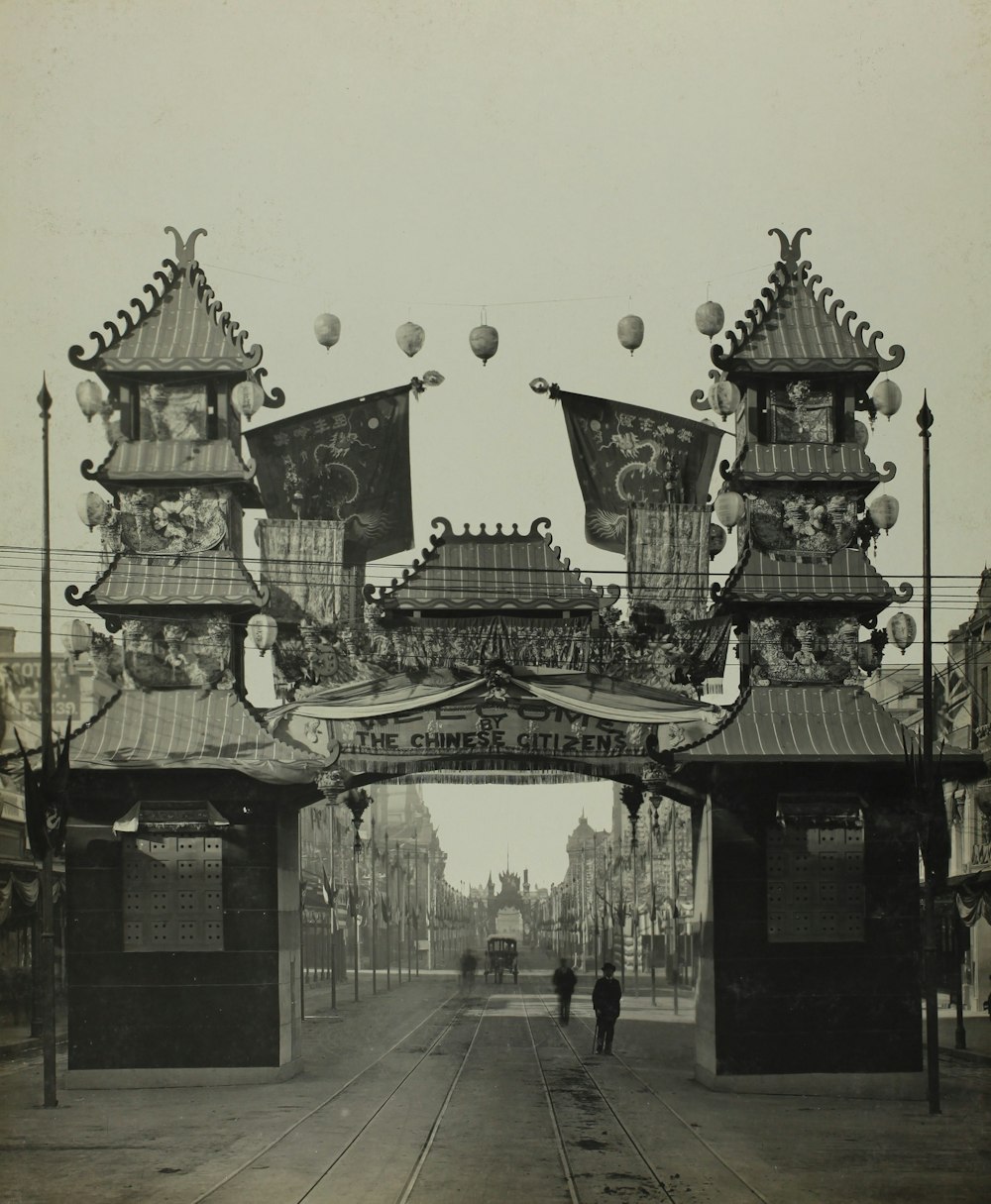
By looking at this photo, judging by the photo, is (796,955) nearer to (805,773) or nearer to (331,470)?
(805,773)

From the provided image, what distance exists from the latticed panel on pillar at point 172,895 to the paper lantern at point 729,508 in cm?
1016

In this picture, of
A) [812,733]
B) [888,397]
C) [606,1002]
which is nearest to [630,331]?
[888,397]

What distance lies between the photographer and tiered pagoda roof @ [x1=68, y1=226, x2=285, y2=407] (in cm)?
2555

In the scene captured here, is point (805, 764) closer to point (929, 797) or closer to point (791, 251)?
Result: point (929, 797)

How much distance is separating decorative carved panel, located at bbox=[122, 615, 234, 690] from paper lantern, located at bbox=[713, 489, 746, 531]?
28.4 ft

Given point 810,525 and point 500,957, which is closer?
point 810,525

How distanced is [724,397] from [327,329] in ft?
22.5

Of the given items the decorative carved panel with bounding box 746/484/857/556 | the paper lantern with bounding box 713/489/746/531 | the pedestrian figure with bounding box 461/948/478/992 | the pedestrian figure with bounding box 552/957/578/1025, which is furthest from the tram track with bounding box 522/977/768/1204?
the pedestrian figure with bounding box 461/948/478/992

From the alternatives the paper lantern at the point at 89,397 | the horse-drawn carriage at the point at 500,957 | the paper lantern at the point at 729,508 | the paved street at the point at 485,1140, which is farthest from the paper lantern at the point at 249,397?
the horse-drawn carriage at the point at 500,957

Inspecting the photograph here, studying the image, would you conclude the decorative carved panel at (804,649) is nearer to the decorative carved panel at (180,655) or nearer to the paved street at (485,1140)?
the paved street at (485,1140)

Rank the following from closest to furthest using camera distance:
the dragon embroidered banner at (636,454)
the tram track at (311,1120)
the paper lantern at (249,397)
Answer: the tram track at (311,1120), the paper lantern at (249,397), the dragon embroidered banner at (636,454)

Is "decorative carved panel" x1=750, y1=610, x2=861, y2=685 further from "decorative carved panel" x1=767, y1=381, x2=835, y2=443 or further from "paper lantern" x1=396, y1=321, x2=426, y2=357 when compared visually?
"paper lantern" x1=396, y1=321, x2=426, y2=357

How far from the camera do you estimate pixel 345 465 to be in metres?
26.1

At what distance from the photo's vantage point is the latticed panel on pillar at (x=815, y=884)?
24531mm
